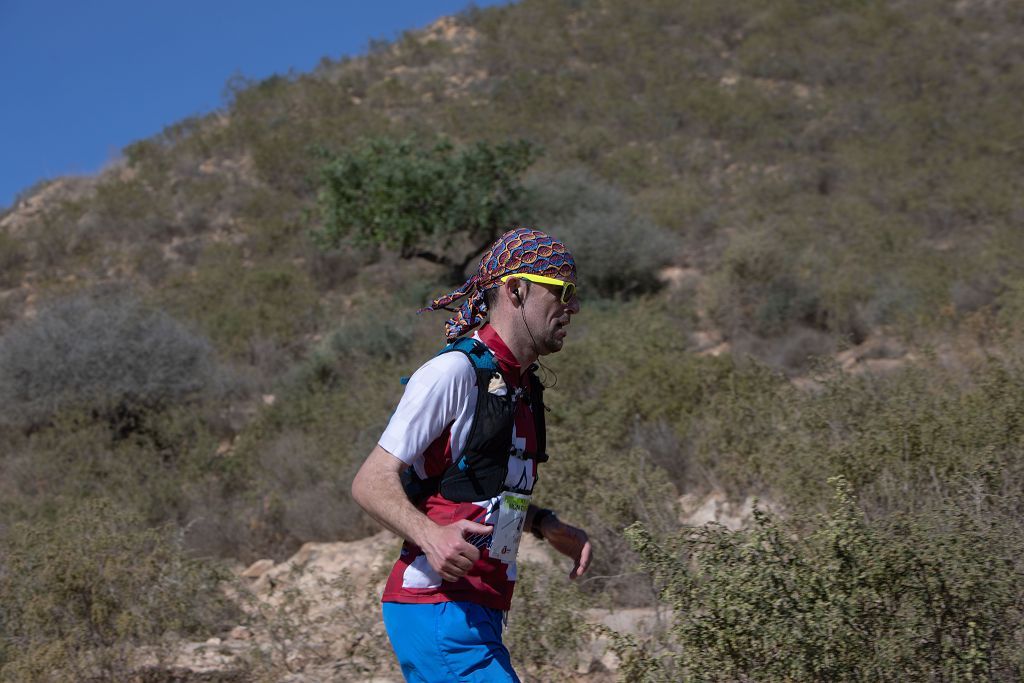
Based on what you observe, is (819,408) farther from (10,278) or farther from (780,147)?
(10,278)

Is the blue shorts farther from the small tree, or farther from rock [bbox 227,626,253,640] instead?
the small tree

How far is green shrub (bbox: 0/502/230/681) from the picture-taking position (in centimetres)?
423

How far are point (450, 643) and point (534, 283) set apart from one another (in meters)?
0.81

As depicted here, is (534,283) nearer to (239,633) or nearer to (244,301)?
(239,633)

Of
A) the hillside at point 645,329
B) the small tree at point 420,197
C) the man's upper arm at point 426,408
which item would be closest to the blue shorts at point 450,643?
the man's upper arm at point 426,408

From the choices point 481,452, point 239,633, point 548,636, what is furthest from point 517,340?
point 239,633

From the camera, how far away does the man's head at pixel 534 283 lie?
7.21ft

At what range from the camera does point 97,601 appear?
4484mm

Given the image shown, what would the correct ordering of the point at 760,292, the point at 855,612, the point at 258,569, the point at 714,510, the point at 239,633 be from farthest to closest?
the point at 760,292, the point at 258,569, the point at 714,510, the point at 239,633, the point at 855,612

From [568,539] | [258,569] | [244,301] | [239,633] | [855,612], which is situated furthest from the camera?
[244,301]

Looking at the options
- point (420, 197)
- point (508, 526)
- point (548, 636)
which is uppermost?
point (508, 526)

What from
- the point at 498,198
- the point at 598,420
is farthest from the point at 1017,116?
the point at 598,420

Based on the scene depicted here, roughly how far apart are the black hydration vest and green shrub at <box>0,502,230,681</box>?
2.67 meters

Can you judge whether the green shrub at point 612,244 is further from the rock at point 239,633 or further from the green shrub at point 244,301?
the rock at point 239,633
